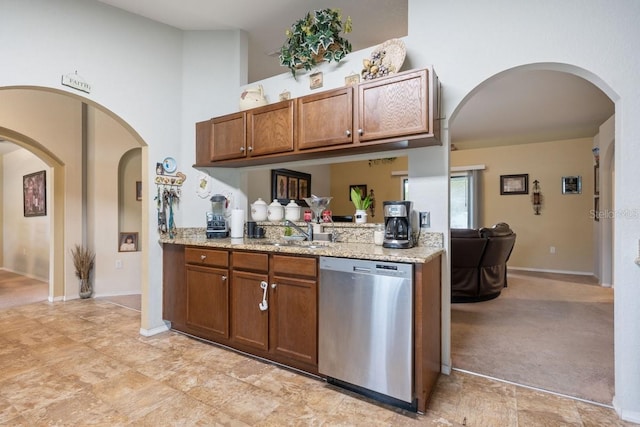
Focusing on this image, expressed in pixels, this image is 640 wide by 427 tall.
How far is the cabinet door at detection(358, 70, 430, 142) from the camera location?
2043 mm

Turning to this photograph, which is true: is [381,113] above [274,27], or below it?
below

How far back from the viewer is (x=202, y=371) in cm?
230

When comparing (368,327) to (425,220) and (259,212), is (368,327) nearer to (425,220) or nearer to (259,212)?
(425,220)

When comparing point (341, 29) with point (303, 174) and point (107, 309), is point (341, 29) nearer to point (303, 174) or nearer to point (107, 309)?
point (303, 174)

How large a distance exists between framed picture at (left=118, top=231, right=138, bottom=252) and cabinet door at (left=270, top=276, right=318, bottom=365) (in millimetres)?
3352

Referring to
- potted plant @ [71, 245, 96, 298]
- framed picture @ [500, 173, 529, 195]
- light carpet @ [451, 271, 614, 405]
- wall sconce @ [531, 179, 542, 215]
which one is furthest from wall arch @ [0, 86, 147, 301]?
wall sconce @ [531, 179, 542, 215]

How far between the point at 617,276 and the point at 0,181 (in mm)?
10026

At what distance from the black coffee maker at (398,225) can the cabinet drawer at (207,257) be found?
1.28 meters

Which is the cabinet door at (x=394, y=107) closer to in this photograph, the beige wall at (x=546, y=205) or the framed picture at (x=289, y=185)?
the framed picture at (x=289, y=185)

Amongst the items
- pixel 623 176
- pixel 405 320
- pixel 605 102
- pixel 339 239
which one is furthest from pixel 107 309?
pixel 605 102

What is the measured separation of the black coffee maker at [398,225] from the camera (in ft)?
7.09

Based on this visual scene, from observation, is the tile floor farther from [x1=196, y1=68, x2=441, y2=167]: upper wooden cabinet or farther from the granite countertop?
[x1=196, y1=68, x2=441, y2=167]: upper wooden cabinet

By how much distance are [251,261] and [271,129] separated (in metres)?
1.13

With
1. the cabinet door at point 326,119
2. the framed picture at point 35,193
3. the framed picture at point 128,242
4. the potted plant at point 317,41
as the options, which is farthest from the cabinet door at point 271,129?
the framed picture at point 35,193
